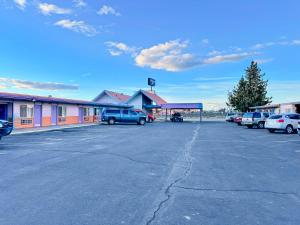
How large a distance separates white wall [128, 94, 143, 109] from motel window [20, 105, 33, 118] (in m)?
27.8

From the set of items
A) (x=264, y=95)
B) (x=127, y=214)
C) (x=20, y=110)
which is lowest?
(x=127, y=214)

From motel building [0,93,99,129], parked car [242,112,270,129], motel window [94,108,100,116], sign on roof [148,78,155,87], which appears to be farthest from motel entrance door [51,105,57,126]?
sign on roof [148,78,155,87]

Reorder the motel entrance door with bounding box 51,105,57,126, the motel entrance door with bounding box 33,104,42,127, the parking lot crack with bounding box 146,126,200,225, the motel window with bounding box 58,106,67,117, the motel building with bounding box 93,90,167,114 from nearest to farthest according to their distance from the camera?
the parking lot crack with bounding box 146,126,200,225 → the motel entrance door with bounding box 33,104,42,127 → the motel entrance door with bounding box 51,105,57,126 → the motel window with bounding box 58,106,67,117 → the motel building with bounding box 93,90,167,114

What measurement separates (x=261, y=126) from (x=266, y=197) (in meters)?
25.8

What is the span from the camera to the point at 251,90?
182ft

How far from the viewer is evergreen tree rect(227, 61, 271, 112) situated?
5531 centimetres

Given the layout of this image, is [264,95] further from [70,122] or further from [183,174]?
[183,174]

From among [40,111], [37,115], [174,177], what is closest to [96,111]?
[40,111]

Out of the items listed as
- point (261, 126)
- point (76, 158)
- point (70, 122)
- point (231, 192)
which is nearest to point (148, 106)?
point (70, 122)

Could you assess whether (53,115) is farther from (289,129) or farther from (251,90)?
(251,90)

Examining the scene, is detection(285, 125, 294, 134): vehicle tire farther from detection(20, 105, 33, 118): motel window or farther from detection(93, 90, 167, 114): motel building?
detection(93, 90, 167, 114): motel building

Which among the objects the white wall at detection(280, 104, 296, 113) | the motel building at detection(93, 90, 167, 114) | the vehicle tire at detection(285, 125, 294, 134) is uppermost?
the motel building at detection(93, 90, 167, 114)

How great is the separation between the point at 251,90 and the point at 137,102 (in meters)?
23.1

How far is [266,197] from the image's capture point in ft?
18.4
